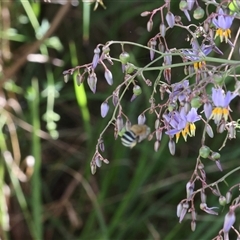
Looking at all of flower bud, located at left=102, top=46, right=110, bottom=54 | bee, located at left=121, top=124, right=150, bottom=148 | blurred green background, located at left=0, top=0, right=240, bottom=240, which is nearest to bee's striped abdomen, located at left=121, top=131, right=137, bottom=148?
bee, located at left=121, top=124, right=150, bottom=148

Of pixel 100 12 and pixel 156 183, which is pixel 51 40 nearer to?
pixel 100 12

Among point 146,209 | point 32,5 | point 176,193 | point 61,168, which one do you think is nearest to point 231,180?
point 176,193

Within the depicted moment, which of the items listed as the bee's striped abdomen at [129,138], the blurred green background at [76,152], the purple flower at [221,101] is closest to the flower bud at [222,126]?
the purple flower at [221,101]

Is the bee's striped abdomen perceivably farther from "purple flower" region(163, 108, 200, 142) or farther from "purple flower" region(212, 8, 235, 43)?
"purple flower" region(212, 8, 235, 43)

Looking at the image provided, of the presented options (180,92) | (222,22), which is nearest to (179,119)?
(180,92)

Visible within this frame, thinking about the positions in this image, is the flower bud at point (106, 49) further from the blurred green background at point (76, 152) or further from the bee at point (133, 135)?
the blurred green background at point (76, 152)
